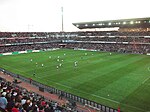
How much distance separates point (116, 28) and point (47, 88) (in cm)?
7147

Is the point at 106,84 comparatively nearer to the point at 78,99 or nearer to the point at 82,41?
the point at 78,99

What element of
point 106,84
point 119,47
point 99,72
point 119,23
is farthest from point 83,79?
point 119,23

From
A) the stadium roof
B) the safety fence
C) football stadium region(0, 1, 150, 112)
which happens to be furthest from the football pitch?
the stadium roof

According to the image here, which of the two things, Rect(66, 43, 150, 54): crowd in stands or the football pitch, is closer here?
the football pitch

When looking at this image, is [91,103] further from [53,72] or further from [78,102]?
[53,72]

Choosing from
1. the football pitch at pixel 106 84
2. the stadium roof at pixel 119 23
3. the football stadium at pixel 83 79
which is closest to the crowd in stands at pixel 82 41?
the football stadium at pixel 83 79

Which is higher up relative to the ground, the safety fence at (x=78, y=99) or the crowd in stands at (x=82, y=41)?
the crowd in stands at (x=82, y=41)

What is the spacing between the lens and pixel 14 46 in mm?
79312

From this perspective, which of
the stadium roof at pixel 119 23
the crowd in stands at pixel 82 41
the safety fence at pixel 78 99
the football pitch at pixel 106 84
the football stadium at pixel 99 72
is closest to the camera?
the safety fence at pixel 78 99

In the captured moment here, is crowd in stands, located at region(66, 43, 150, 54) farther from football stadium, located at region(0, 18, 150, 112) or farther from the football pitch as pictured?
the football pitch

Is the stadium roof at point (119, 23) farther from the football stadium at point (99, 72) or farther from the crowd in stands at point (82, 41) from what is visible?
the crowd in stands at point (82, 41)

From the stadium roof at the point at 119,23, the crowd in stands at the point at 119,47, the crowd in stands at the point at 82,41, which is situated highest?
the stadium roof at the point at 119,23

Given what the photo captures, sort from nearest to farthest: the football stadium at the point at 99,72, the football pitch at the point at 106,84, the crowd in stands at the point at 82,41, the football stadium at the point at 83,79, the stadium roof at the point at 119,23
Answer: the football stadium at the point at 83,79 → the football pitch at the point at 106,84 → the football stadium at the point at 99,72 → the crowd in stands at the point at 82,41 → the stadium roof at the point at 119,23

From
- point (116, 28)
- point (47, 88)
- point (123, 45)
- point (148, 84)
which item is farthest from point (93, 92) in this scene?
point (116, 28)
